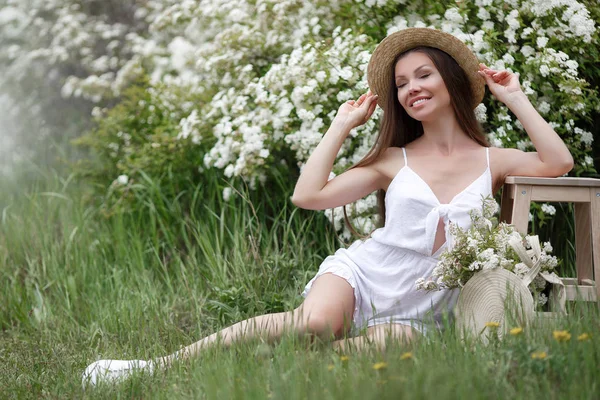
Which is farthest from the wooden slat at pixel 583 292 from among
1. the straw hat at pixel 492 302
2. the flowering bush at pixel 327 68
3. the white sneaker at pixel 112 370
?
the white sneaker at pixel 112 370

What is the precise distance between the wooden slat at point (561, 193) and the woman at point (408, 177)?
117 millimetres

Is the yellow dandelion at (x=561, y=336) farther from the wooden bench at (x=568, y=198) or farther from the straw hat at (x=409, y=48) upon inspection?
the straw hat at (x=409, y=48)

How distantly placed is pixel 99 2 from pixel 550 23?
20.2ft

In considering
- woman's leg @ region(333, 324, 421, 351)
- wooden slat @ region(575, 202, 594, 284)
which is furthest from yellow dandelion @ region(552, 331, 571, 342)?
wooden slat @ region(575, 202, 594, 284)

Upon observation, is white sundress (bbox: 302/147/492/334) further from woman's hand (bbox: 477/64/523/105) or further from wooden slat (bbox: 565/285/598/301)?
wooden slat (bbox: 565/285/598/301)

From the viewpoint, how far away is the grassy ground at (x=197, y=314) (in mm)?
2020

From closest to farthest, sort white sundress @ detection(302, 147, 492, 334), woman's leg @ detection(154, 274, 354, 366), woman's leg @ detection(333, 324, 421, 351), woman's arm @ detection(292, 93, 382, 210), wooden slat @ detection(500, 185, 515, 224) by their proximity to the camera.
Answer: woman's leg @ detection(333, 324, 421, 351) → woman's leg @ detection(154, 274, 354, 366) → white sundress @ detection(302, 147, 492, 334) → wooden slat @ detection(500, 185, 515, 224) → woman's arm @ detection(292, 93, 382, 210)

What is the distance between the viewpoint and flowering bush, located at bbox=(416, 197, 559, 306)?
8.81 ft

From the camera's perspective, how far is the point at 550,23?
145 inches

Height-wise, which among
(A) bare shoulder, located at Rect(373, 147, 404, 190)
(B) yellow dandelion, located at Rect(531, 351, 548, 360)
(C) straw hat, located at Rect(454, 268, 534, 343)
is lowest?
(C) straw hat, located at Rect(454, 268, 534, 343)

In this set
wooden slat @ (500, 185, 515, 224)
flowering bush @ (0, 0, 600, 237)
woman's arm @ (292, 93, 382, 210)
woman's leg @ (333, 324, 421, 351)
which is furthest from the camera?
flowering bush @ (0, 0, 600, 237)

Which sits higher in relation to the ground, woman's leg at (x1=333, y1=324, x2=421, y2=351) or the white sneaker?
woman's leg at (x1=333, y1=324, x2=421, y2=351)

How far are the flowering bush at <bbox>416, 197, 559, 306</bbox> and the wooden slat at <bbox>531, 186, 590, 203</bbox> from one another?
0.66 ft

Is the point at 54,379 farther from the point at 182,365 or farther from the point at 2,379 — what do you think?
Result: the point at 182,365
